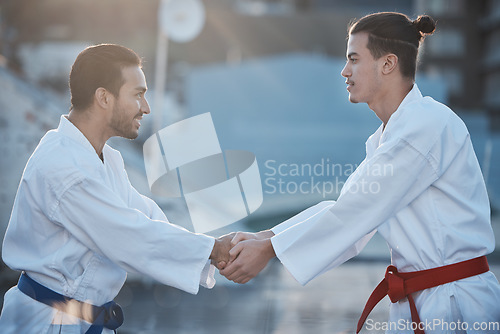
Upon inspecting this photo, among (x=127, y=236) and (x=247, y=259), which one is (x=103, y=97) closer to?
(x=127, y=236)

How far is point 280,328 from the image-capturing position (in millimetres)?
4664

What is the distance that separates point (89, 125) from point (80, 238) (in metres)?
0.46

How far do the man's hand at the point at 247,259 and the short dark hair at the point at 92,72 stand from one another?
90cm

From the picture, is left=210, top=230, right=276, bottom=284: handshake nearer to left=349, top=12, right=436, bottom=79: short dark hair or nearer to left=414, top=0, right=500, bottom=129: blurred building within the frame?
left=349, top=12, right=436, bottom=79: short dark hair

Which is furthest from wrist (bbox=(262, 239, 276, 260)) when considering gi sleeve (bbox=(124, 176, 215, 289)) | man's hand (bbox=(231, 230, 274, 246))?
gi sleeve (bbox=(124, 176, 215, 289))

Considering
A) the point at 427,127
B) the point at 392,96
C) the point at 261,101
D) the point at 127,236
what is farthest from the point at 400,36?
the point at 261,101

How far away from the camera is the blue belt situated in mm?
1999

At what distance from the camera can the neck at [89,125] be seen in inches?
87.0

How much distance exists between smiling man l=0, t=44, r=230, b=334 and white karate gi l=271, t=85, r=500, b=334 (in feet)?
1.86
